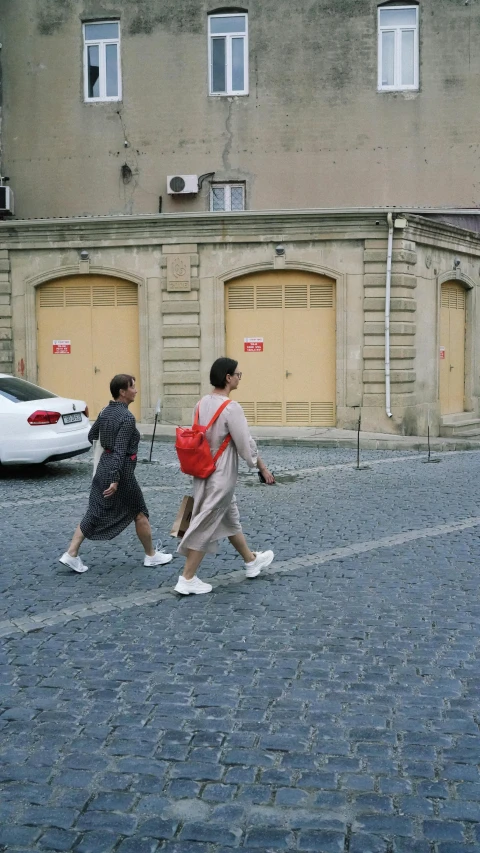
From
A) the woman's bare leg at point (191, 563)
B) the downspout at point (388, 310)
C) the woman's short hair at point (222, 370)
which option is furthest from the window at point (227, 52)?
the woman's bare leg at point (191, 563)

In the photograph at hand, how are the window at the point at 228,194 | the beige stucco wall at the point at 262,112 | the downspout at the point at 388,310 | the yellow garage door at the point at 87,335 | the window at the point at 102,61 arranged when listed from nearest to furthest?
the downspout at the point at 388,310
the yellow garage door at the point at 87,335
the beige stucco wall at the point at 262,112
the window at the point at 228,194
the window at the point at 102,61

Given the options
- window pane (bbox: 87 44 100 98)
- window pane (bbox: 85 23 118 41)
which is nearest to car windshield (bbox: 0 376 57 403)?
window pane (bbox: 87 44 100 98)

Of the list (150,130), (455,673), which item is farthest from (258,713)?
(150,130)

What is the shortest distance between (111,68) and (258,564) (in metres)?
18.6

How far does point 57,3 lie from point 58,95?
7.06 feet

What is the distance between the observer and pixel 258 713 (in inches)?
184

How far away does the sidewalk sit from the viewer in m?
18.4

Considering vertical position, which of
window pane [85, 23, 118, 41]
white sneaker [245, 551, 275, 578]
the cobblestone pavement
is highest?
window pane [85, 23, 118, 41]

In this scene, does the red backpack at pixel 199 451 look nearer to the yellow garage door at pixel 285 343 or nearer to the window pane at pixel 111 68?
the yellow garage door at pixel 285 343

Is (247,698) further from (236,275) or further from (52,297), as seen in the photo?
(52,297)

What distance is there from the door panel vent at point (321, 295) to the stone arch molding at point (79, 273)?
3598 millimetres

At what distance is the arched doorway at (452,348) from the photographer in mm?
22141

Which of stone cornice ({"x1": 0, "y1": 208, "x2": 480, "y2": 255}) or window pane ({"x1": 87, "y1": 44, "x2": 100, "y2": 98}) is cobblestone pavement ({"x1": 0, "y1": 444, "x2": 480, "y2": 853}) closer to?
stone cornice ({"x1": 0, "y1": 208, "x2": 480, "y2": 255})

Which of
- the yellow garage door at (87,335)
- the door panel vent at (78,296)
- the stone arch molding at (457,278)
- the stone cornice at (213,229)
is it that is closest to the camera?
the stone cornice at (213,229)
